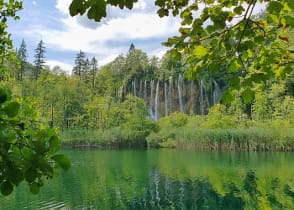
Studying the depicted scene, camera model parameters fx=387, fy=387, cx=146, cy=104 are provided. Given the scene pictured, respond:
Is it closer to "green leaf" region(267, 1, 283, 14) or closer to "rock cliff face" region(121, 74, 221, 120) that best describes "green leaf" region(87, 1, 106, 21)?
"green leaf" region(267, 1, 283, 14)

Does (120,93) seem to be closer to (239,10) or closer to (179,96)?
(179,96)

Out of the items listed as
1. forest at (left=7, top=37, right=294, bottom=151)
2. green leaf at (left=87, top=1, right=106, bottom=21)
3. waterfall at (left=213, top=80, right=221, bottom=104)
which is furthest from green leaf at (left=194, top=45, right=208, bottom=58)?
waterfall at (left=213, top=80, right=221, bottom=104)

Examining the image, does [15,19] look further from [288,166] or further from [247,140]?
[247,140]

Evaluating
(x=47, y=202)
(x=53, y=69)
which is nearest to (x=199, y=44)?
(x=47, y=202)

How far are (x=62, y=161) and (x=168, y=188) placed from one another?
15171mm

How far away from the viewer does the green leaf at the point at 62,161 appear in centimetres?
122

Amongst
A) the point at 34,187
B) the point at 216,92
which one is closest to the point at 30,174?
the point at 34,187

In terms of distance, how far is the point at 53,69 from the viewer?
6800 cm

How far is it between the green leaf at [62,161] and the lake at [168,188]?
11.8m

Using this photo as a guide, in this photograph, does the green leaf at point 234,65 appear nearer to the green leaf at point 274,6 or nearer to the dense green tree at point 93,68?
the green leaf at point 274,6

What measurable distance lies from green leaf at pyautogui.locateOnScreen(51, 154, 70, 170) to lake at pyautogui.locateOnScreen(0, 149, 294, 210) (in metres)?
11.8

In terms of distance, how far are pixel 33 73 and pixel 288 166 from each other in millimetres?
53881

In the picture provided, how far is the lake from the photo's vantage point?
Answer: 13.0 m

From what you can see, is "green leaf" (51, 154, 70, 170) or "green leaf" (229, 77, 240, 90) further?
"green leaf" (229, 77, 240, 90)
